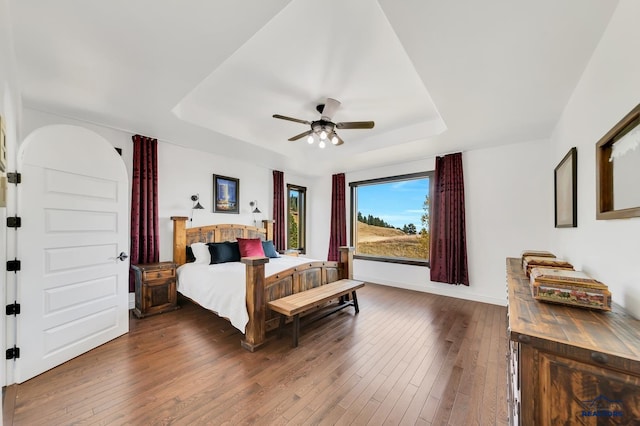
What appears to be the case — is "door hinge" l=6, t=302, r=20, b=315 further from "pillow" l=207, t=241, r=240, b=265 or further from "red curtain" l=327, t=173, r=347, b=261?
"red curtain" l=327, t=173, r=347, b=261

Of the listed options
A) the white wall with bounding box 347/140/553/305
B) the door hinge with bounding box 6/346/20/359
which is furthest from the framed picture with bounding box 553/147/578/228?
the door hinge with bounding box 6/346/20/359

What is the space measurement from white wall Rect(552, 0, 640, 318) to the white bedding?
8.93 ft

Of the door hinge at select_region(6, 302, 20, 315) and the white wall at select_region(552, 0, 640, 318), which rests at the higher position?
the white wall at select_region(552, 0, 640, 318)

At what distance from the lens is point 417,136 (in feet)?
11.8

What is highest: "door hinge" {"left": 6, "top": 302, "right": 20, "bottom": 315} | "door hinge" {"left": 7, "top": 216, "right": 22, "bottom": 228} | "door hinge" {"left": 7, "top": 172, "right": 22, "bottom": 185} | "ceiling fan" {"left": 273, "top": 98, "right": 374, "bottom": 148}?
"ceiling fan" {"left": 273, "top": 98, "right": 374, "bottom": 148}

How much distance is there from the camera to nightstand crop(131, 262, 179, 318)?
10.7 feet

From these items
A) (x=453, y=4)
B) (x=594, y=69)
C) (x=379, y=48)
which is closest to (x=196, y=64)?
(x=379, y=48)

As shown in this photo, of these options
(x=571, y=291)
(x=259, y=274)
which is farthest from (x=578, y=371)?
(x=259, y=274)

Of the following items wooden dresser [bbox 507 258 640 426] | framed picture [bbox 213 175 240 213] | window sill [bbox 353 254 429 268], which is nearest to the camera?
wooden dresser [bbox 507 258 640 426]

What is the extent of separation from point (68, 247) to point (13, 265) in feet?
1.22

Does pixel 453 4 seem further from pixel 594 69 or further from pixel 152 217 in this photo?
pixel 152 217

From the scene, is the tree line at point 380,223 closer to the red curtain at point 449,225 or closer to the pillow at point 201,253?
the red curtain at point 449,225

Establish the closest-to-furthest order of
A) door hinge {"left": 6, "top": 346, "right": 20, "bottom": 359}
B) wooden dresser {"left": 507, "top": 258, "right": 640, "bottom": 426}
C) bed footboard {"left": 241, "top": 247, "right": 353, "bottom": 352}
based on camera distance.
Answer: wooden dresser {"left": 507, "top": 258, "right": 640, "bottom": 426}, door hinge {"left": 6, "top": 346, "right": 20, "bottom": 359}, bed footboard {"left": 241, "top": 247, "right": 353, "bottom": 352}

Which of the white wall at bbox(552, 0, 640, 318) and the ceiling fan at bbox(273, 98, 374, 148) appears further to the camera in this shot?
the ceiling fan at bbox(273, 98, 374, 148)
